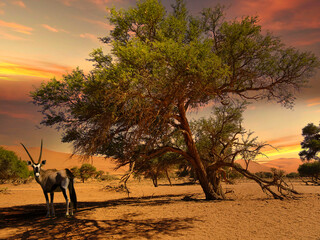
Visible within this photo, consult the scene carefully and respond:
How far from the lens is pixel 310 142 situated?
137ft

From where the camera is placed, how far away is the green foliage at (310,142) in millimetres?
41281

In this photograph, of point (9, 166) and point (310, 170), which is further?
point (310, 170)

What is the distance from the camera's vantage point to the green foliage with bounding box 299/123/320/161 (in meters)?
41.3

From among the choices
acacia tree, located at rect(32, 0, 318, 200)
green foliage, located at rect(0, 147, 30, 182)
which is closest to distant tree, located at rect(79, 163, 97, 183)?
green foliage, located at rect(0, 147, 30, 182)

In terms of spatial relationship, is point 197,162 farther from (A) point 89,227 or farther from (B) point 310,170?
(B) point 310,170

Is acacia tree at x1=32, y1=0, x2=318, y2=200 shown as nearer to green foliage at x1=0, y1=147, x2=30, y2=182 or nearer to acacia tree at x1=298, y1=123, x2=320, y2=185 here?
green foliage at x1=0, y1=147, x2=30, y2=182

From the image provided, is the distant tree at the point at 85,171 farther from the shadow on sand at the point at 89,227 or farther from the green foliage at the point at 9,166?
the shadow on sand at the point at 89,227

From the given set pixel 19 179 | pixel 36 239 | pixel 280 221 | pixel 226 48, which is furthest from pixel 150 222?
pixel 19 179

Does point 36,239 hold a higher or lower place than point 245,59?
lower

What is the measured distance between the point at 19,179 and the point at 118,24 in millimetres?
36019

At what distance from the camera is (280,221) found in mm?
8719

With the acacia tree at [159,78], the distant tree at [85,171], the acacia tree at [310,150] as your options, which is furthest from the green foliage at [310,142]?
the distant tree at [85,171]

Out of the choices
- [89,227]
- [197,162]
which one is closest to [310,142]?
[197,162]

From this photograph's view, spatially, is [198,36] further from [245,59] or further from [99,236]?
[99,236]
